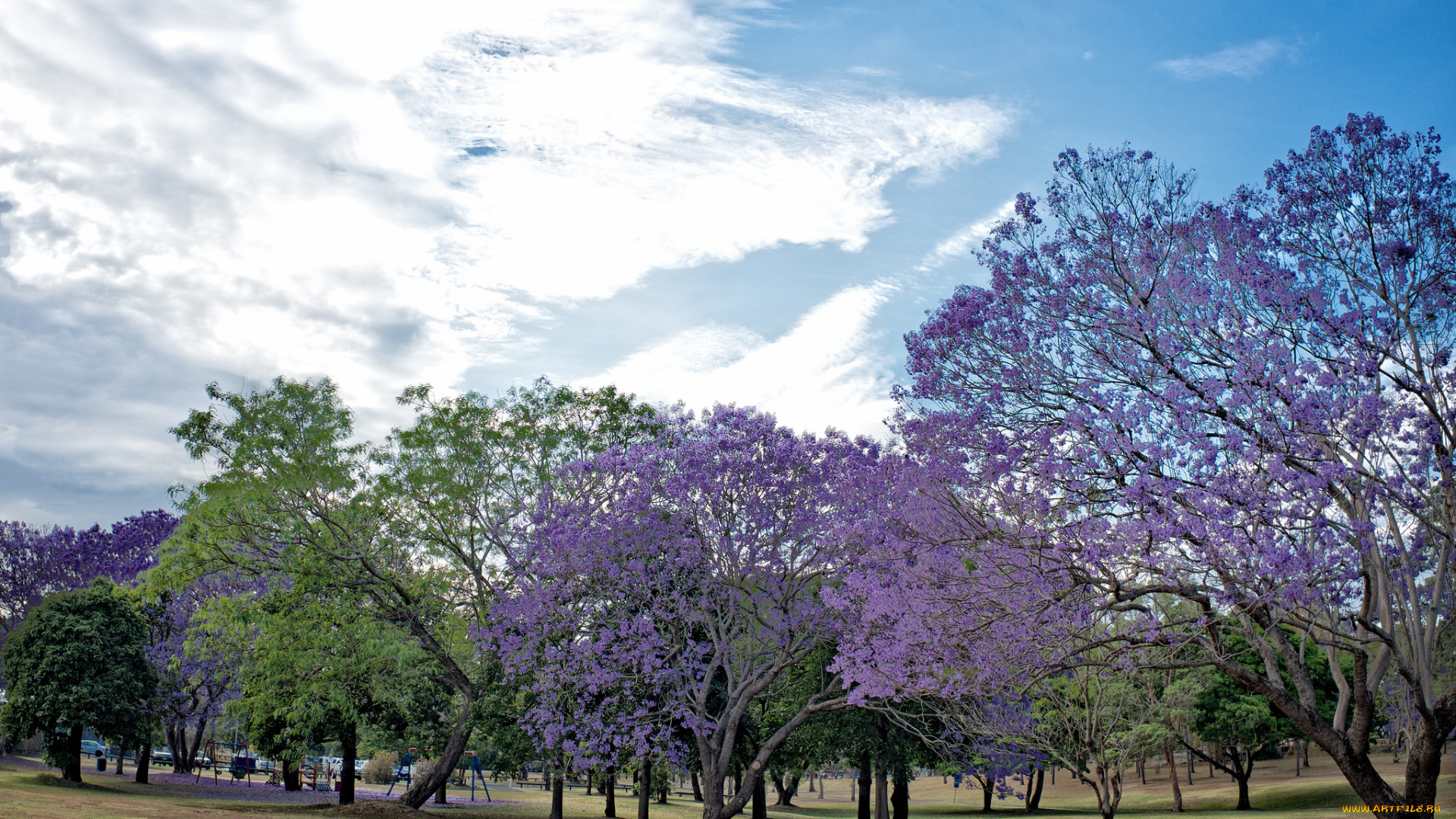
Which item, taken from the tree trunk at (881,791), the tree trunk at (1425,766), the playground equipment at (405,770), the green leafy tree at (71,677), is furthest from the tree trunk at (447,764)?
the playground equipment at (405,770)

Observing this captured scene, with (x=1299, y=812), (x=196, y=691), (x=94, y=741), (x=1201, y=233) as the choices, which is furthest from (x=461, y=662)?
(x=94, y=741)

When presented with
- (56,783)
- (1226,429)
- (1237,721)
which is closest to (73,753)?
(56,783)

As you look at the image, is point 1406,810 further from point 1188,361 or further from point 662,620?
point 662,620

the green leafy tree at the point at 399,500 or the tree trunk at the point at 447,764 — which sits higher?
the green leafy tree at the point at 399,500

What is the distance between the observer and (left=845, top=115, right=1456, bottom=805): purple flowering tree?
1215 centimetres

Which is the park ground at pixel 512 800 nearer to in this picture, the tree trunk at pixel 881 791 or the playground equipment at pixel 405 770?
the playground equipment at pixel 405 770

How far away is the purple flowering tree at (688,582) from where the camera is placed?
2344 centimetres

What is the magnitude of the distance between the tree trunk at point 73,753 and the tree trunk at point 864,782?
2789cm

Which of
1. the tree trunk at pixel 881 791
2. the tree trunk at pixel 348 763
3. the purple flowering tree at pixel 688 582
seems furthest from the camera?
the tree trunk at pixel 348 763

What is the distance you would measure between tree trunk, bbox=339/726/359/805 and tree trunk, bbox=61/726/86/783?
9.26 metres

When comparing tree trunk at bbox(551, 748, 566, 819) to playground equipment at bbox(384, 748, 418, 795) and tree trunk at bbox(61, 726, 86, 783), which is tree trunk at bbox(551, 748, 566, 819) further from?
playground equipment at bbox(384, 748, 418, 795)

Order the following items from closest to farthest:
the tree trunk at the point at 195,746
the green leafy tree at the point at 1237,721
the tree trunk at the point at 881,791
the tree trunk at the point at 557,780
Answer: the tree trunk at the point at 557,780, the tree trunk at the point at 881,791, the green leafy tree at the point at 1237,721, the tree trunk at the point at 195,746

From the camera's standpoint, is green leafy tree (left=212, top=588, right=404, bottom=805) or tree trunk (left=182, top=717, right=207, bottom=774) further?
tree trunk (left=182, top=717, right=207, bottom=774)

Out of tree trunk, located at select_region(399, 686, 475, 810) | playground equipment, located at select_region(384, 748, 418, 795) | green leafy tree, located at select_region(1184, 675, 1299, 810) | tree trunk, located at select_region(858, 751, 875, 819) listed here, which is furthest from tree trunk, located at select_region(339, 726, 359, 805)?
green leafy tree, located at select_region(1184, 675, 1299, 810)
